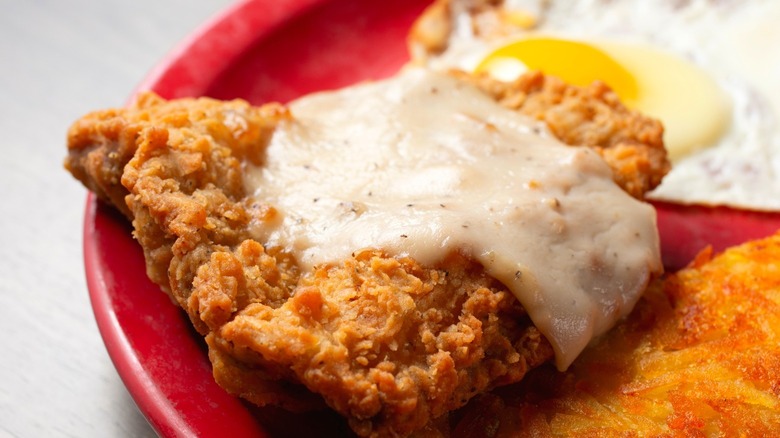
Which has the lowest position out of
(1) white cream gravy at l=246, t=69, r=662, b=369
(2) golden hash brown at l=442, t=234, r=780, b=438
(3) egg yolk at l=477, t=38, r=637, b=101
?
(2) golden hash brown at l=442, t=234, r=780, b=438

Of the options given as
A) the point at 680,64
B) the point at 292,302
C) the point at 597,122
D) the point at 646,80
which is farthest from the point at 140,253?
the point at 680,64

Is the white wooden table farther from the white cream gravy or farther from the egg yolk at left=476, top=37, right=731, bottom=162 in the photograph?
the egg yolk at left=476, top=37, right=731, bottom=162

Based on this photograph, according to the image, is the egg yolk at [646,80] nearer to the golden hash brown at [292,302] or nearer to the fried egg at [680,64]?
the fried egg at [680,64]

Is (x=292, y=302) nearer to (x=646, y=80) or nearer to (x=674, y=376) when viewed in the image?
(x=674, y=376)

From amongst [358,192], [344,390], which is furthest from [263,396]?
[358,192]

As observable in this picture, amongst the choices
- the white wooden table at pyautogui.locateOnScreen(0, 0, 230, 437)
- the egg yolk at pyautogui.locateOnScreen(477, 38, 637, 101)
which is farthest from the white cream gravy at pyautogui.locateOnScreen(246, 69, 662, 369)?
the white wooden table at pyautogui.locateOnScreen(0, 0, 230, 437)
